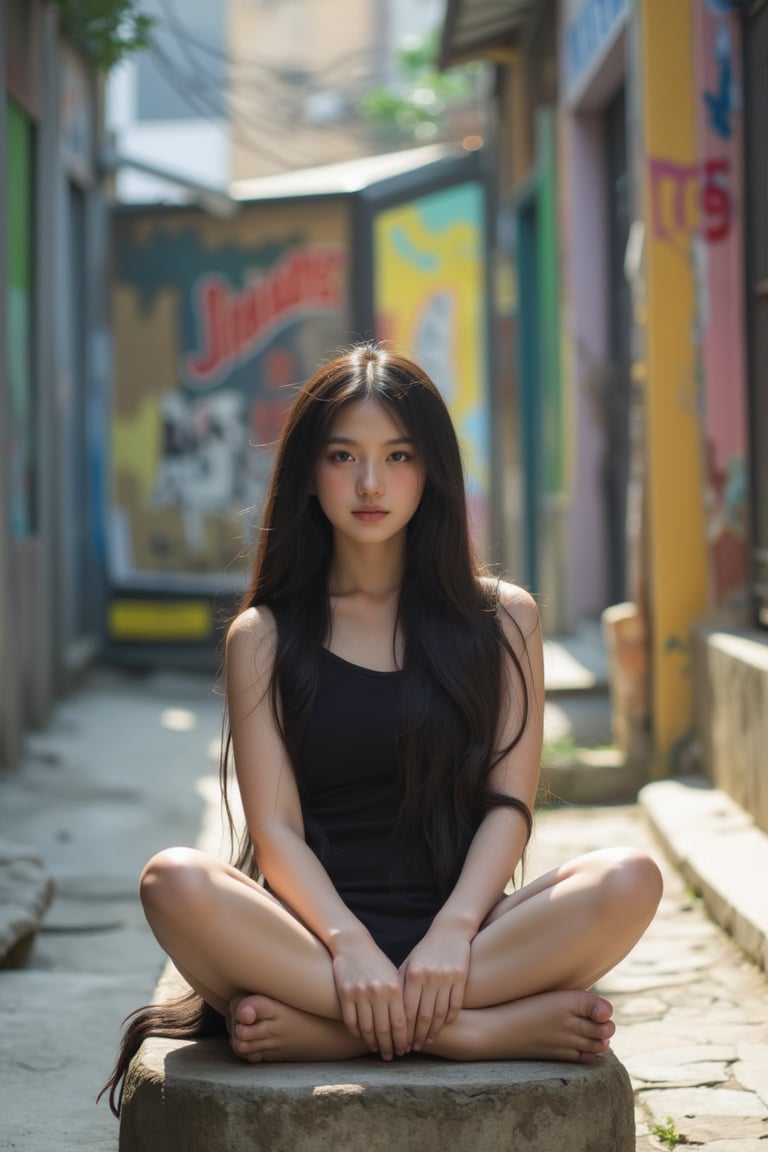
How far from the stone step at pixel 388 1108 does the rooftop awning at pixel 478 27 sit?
318 inches

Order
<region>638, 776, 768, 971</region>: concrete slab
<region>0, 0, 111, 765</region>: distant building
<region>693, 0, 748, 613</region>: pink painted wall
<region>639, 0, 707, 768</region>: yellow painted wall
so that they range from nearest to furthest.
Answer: <region>638, 776, 768, 971</region>: concrete slab
<region>693, 0, 748, 613</region>: pink painted wall
<region>639, 0, 707, 768</region>: yellow painted wall
<region>0, 0, 111, 765</region>: distant building

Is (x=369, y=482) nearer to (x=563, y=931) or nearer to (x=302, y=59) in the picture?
(x=563, y=931)

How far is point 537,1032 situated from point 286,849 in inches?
21.7

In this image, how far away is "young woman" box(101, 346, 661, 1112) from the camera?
107 inches

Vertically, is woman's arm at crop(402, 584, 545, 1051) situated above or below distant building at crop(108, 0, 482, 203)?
below

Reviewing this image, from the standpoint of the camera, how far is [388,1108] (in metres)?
2.54

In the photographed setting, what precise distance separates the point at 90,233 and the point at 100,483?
5.76ft

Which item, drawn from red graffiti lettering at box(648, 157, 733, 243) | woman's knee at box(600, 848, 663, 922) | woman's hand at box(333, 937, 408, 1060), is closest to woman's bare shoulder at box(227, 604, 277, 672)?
woman's hand at box(333, 937, 408, 1060)

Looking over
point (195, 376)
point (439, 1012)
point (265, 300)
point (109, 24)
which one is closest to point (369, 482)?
point (439, 1012)

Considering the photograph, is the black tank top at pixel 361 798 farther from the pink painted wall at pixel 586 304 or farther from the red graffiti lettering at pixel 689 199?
the pink painted wall at pixel 586 304

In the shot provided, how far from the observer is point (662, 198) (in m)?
6.15

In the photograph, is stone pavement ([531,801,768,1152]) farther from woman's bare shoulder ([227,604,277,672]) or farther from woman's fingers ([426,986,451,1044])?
woman's bare shoulder ([227,604,277,672])

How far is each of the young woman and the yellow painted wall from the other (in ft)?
10.1

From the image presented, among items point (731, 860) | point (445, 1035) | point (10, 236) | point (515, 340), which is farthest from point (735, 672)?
point (515, 340)
